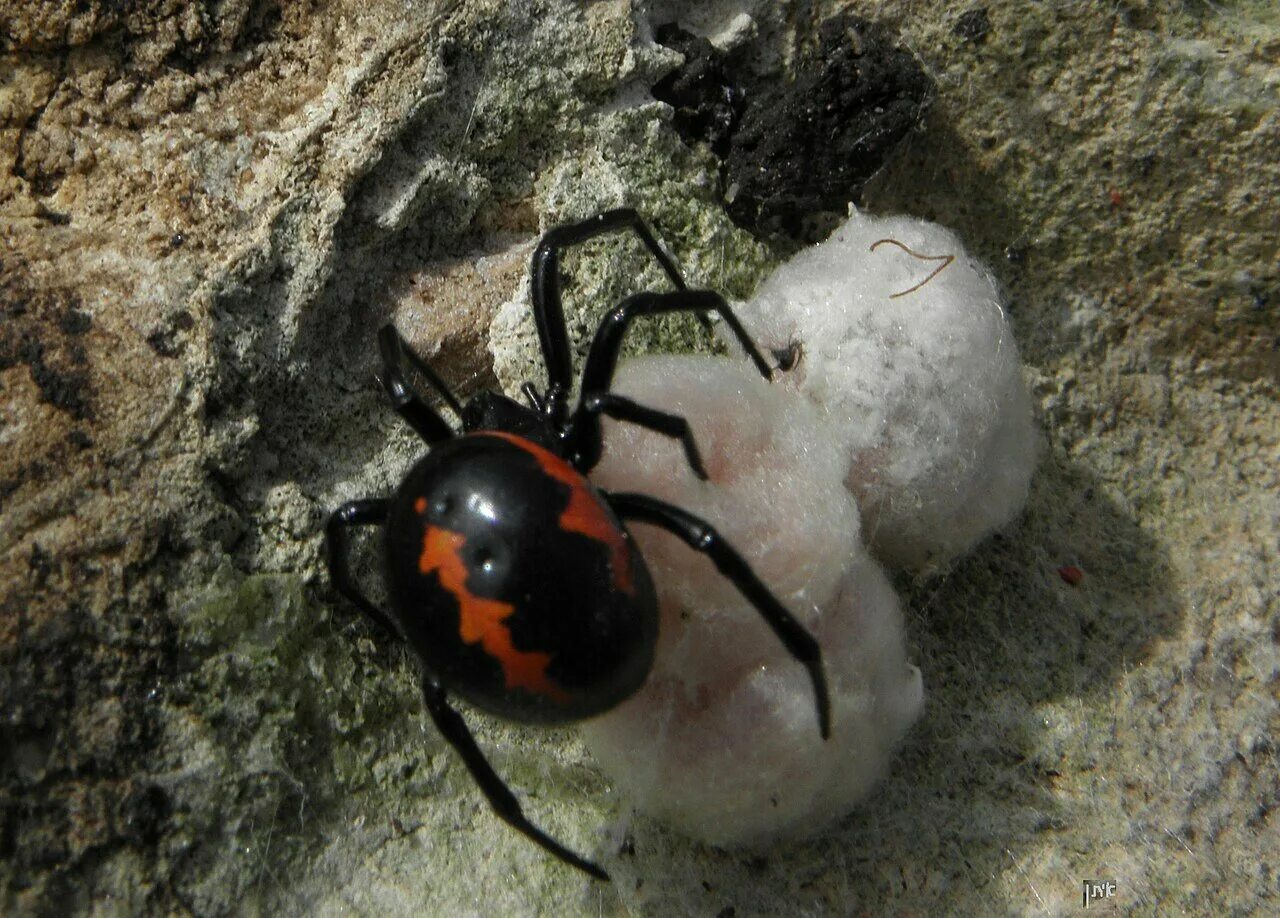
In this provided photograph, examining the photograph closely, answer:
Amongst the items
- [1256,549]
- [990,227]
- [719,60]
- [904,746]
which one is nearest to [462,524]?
[904,746]

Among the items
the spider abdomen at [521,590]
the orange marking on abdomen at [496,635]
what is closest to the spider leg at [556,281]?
the spider abdomen at [521,590]

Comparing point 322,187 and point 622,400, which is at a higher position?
point 322,187

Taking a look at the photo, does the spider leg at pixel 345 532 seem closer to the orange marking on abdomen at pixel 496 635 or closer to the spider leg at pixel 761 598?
the orange marking on abdomen at pixel 496 635

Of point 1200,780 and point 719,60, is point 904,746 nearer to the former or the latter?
point 1200,780

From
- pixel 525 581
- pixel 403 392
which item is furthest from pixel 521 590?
pixel 403 392

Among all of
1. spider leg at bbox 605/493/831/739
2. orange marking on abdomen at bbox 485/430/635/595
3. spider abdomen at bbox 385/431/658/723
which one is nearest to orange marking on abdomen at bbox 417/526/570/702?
spider abdomen at bbox 385/431/658/723

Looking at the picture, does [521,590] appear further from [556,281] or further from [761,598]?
[556,281]
